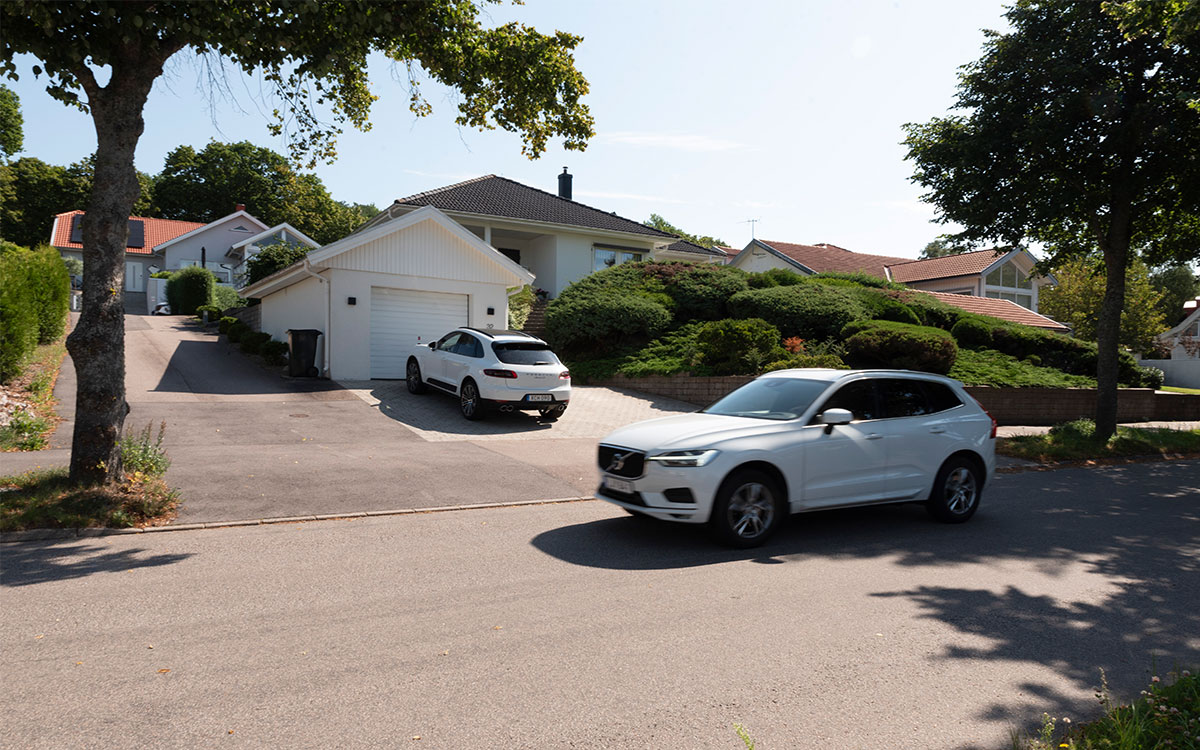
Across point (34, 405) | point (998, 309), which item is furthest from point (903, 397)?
point (998, 309)

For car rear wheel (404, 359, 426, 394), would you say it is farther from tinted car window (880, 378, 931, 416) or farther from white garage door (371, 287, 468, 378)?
tinted car window (880, 378, 931, 416)

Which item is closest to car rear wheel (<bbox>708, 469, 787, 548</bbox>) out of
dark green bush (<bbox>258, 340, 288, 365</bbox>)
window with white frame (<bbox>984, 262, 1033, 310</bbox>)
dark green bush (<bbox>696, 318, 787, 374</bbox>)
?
dark green bush (<bbox>696, 318, 787, 374</bbox>)

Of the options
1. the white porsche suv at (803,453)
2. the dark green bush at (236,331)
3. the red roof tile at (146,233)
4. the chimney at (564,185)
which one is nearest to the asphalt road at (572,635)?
the white porsche suv at (803,453)

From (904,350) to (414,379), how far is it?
11.6 meters

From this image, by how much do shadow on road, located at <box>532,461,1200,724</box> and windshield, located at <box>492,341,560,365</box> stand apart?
678 centimetres

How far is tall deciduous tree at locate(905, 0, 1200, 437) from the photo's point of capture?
42.8ft

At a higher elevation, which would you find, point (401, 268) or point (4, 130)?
point (4, 130)

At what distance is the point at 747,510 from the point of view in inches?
262

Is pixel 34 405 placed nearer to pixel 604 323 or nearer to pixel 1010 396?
pixel 604 323

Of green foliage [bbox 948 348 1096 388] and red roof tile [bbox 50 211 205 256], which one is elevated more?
red roof tile [bbox 50 211 205 256]

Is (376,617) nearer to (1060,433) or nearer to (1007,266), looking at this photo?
(1060,433)

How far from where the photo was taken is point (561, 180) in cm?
3888

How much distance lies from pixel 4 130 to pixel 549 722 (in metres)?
61.1

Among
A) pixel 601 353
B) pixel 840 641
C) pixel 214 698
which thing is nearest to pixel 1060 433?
pixel 601 353
